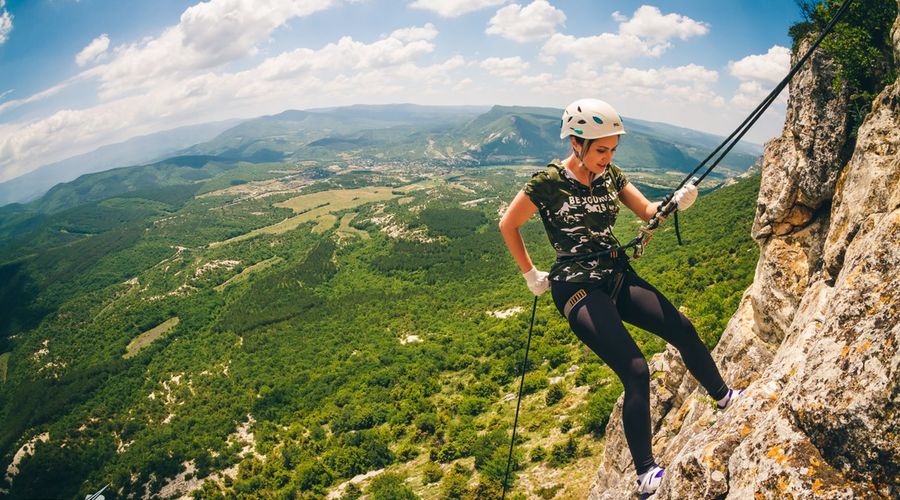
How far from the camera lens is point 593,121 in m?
4.89

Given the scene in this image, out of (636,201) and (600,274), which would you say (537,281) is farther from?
(636,201)

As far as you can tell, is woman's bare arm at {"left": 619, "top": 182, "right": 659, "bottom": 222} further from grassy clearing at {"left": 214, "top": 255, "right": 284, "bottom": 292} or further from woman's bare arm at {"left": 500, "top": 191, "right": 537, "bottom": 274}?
grassy clearing at {"left": 214, "top": 255, "right": 284, "bottom": 292}

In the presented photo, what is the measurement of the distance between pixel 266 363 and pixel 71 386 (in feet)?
189

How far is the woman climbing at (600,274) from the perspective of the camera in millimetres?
4789

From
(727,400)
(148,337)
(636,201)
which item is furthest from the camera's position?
(148,337)

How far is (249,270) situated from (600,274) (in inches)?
6866

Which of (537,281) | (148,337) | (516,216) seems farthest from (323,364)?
(516,216)

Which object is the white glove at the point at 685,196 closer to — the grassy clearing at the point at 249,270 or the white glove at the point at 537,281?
the white glove at the point at 537,281

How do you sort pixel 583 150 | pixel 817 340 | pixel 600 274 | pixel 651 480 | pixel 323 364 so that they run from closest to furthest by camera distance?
pixel 817 340
pixel 651 480
pixel 583 150
pixel 600 274
pixel 323 364

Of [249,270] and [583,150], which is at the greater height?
Result: [583,150]

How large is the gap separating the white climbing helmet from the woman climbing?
0.01m

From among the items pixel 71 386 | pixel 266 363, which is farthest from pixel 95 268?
pixel 266 363

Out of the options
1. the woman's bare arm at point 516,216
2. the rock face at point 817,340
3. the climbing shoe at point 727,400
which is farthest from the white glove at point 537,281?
the climbing shoe at point 727,400

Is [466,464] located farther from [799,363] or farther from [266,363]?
[266,363]
